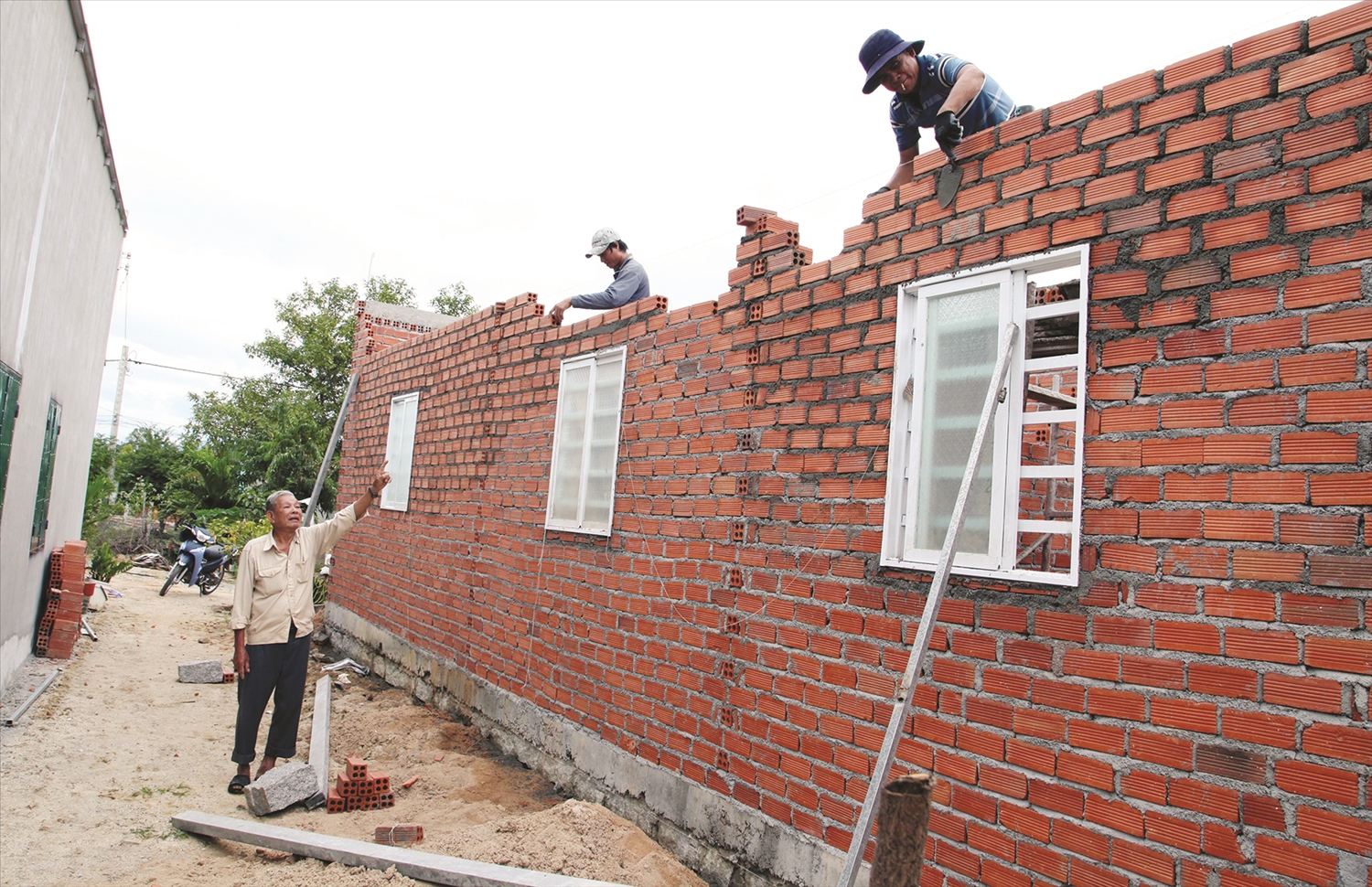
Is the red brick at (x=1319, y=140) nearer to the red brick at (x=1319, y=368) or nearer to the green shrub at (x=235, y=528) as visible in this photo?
the red brick at (x=1319, y=368)

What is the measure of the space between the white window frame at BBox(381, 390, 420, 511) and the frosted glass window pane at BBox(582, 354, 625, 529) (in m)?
3.69

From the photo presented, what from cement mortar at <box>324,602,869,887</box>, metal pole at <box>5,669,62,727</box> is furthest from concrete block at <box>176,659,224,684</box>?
cement mortar at <box>324,602,869,887</box>

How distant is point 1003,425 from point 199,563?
1392cm

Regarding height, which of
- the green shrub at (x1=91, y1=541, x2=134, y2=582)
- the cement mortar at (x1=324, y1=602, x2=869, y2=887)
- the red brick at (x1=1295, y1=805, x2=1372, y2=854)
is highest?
the red brick at (x1=1295, y1=805, x2=1372, y2=854)

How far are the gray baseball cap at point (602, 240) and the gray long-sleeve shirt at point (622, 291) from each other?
0.23 metres

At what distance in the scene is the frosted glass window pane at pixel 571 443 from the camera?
19.5ft

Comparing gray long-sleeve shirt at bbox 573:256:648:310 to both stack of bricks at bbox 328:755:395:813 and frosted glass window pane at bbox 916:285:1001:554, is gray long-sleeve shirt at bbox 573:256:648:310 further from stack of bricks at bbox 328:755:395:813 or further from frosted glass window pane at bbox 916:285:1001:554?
stack of bricks at bbox 328:755:395:813

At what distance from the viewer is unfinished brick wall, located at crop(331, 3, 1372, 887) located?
2.36 m

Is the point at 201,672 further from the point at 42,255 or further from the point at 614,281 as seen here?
the point at 614,281

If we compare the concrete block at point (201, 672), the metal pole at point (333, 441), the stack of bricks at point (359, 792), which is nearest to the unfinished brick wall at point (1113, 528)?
the stack of bricks at point (359, 792)

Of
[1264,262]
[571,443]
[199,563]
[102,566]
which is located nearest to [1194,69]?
[1264,262]

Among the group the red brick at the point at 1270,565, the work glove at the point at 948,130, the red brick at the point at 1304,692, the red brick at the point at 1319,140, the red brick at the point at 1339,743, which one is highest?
the work glove at the point at 948,130

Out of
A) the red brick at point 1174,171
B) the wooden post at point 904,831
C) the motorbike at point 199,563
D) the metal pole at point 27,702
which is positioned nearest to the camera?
the wooden post at point 904,831

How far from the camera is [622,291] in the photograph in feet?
20.2
